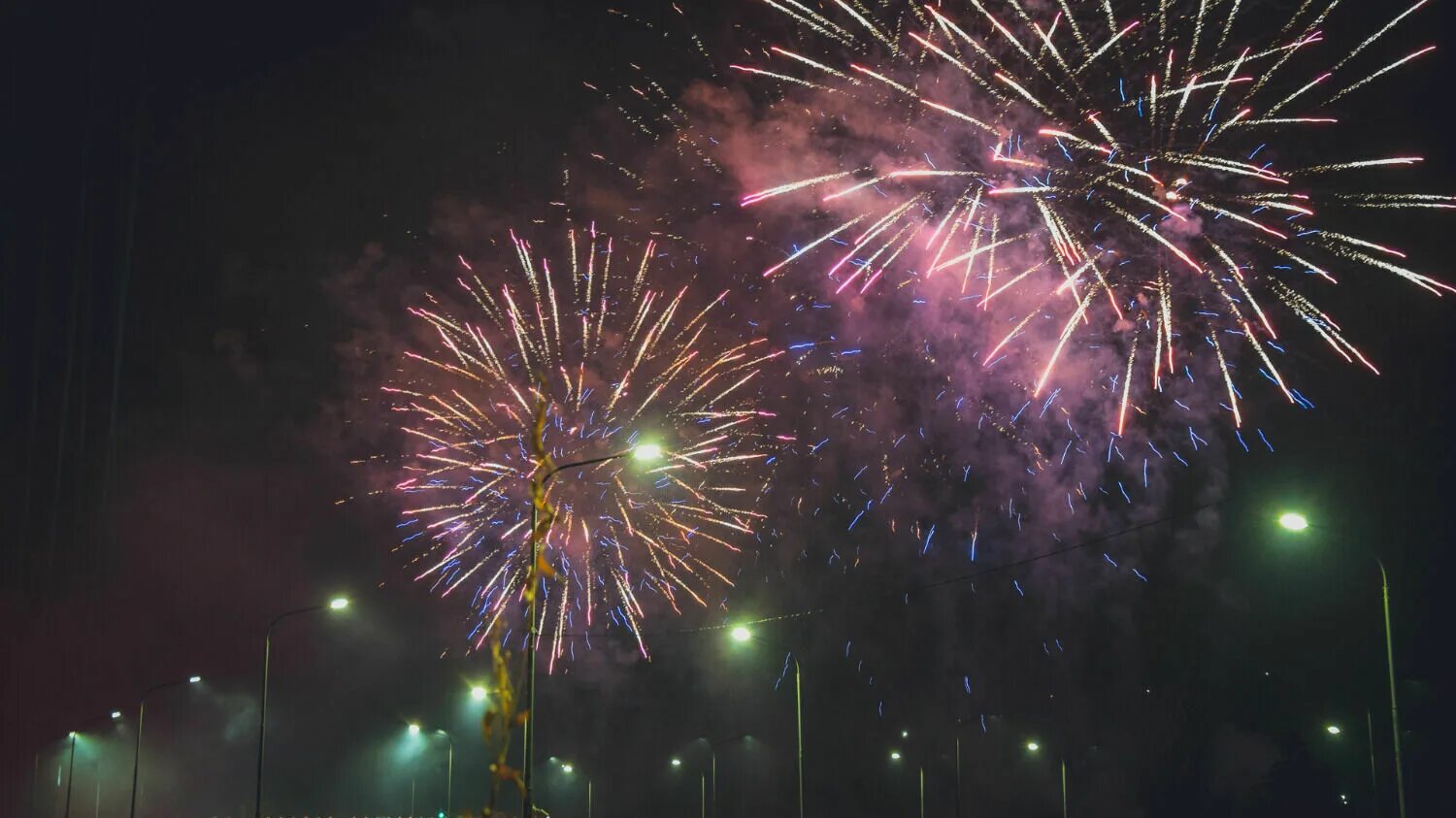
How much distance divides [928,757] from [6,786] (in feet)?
160

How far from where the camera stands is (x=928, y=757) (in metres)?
81.6

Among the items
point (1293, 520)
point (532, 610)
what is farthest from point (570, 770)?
point (532, 610)

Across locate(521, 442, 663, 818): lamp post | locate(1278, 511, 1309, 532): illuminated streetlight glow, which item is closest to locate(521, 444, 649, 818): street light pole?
locate(521, 442, 663, 818): lamp post

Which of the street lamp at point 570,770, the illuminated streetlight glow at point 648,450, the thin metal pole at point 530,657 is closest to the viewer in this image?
the thin metal pole at point 530,657

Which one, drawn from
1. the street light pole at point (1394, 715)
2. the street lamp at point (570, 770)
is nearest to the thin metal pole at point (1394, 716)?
the street light pole at point (1394, 715)

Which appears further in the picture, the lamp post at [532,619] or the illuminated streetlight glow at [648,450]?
the illuminated streetlight glow at [648,450]

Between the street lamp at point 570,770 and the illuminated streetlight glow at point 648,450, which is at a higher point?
the street lamp at point 570,770

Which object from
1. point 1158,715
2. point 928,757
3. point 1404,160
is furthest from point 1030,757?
point 1404,160

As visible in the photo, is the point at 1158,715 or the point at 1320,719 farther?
the point at 1158,715

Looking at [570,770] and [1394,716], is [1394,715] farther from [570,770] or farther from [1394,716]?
[570,770]

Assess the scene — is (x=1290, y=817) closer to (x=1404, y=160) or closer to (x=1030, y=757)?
(x=1030, y=757)

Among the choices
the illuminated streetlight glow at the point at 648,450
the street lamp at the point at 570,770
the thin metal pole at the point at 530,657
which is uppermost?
the street lamp at the point at 570,770

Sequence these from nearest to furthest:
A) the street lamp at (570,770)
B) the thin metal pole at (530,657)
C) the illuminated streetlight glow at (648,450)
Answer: the thin metal pole at (530,657), the illuminated streetlight glow at (648,450), the street lamp at (570,770)

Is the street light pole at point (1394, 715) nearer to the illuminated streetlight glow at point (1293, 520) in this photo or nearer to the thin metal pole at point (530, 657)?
the illuminated streetlight glow at point (1293, 520)
